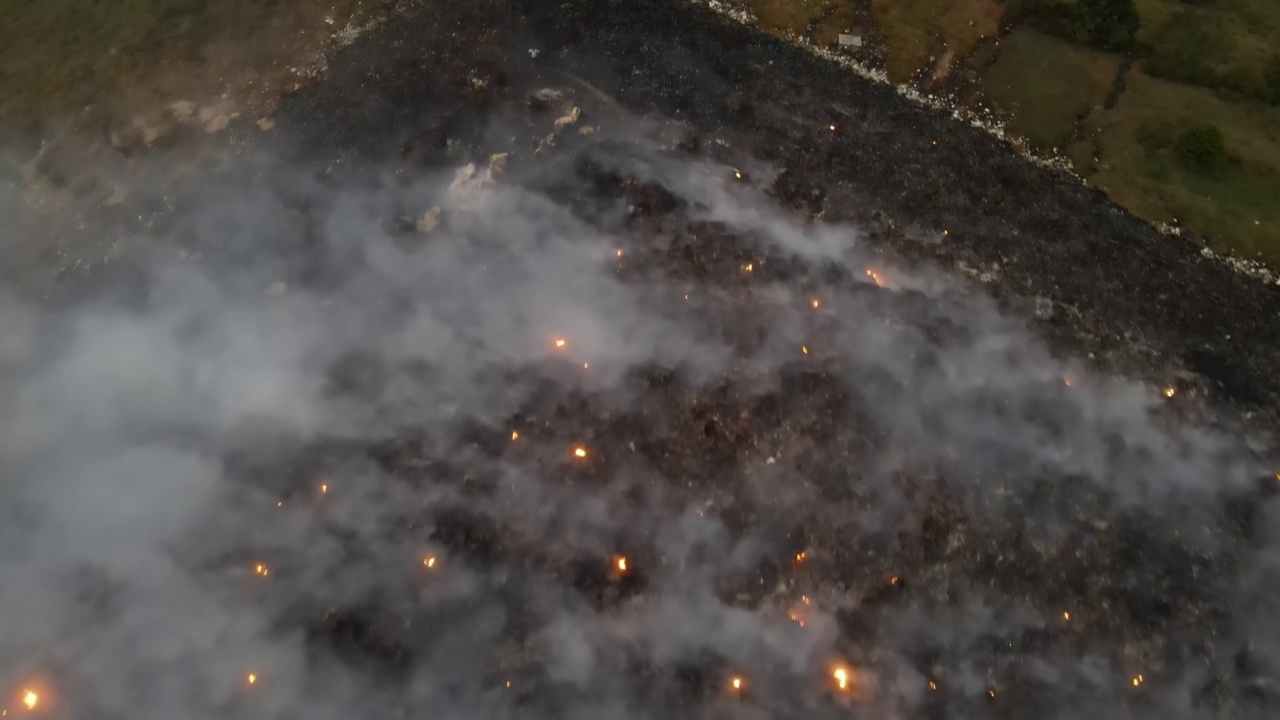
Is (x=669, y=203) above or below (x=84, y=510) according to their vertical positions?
above

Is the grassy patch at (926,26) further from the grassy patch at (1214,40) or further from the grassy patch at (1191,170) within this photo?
the grassy patch at (1214,40)

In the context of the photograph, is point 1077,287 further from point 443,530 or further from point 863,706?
point 443,530

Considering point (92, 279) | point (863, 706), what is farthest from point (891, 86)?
point (92, 279)

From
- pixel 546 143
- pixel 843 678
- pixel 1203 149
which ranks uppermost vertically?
pixel 1203 149

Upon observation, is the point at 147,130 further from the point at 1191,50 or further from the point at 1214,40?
the point at 1214,40

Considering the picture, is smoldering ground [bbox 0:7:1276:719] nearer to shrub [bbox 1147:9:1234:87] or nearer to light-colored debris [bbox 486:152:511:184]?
light-colored debris [bbox 486:152:511:184]

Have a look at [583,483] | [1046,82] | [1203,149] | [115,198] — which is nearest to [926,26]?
[1046,82]
